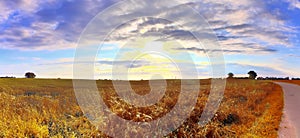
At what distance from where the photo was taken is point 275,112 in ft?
52.1

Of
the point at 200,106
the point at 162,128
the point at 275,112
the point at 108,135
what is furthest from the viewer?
the point at 275,112

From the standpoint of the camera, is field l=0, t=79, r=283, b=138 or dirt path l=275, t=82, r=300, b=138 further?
dirt path l=275, t=82, r=300, b=138

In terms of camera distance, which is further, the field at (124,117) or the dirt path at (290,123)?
the dirt path at (290,123)

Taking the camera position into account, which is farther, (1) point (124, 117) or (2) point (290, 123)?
(2) point (290, 123)

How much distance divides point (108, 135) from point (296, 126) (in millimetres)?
7578

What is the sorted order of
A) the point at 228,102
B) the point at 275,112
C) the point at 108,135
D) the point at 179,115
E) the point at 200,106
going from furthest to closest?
the point at 228,102, the point at 275,112, the point at 200,106, the point at 179,115, the point at 108,135

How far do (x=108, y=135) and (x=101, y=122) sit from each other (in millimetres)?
637

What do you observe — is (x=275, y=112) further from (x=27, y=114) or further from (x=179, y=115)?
(x=27, y=114)

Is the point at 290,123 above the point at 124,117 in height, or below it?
below

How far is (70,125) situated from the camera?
33.1 ft

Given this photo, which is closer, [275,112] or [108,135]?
[108,135]

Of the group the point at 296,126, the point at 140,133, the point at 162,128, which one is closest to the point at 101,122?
the point at 140,133

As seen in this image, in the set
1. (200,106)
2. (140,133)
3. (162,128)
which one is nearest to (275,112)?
(200,106)

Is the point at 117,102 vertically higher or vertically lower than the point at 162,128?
higher
